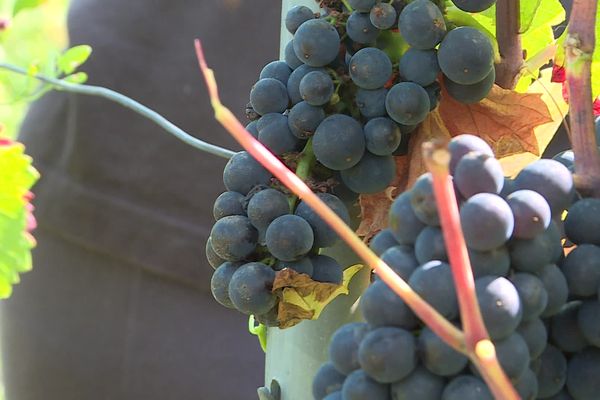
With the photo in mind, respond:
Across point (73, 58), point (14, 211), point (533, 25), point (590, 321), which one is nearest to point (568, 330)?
point (590, 321)

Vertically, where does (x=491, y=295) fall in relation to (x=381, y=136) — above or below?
below

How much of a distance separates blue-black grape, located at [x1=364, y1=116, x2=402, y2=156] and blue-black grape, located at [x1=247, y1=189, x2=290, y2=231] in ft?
0.18

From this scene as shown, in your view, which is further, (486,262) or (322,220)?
(322,220)

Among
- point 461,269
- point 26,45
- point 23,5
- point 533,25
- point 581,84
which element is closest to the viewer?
point 461,269

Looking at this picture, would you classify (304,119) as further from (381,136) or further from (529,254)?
(529,254)

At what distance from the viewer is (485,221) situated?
293mm

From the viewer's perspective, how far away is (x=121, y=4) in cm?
143

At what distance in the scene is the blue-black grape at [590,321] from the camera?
314 millimetres

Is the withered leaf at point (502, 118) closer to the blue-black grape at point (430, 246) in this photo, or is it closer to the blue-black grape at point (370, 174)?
the blue-black grape at point (370, 174)

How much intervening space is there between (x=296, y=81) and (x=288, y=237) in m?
0.09

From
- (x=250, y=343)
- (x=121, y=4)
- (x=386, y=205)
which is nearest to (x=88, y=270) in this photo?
(x=250, y=343)

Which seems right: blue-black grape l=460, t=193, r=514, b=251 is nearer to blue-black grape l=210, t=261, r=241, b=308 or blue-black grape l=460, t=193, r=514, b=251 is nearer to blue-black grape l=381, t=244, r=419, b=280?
blue-black grape l=381, t=244, r=419, b=280

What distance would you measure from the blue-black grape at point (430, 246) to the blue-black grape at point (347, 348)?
0.11ft

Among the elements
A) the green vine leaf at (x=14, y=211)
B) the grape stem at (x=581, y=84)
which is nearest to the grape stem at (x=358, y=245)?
the grape stem at (x=581, y=84)
